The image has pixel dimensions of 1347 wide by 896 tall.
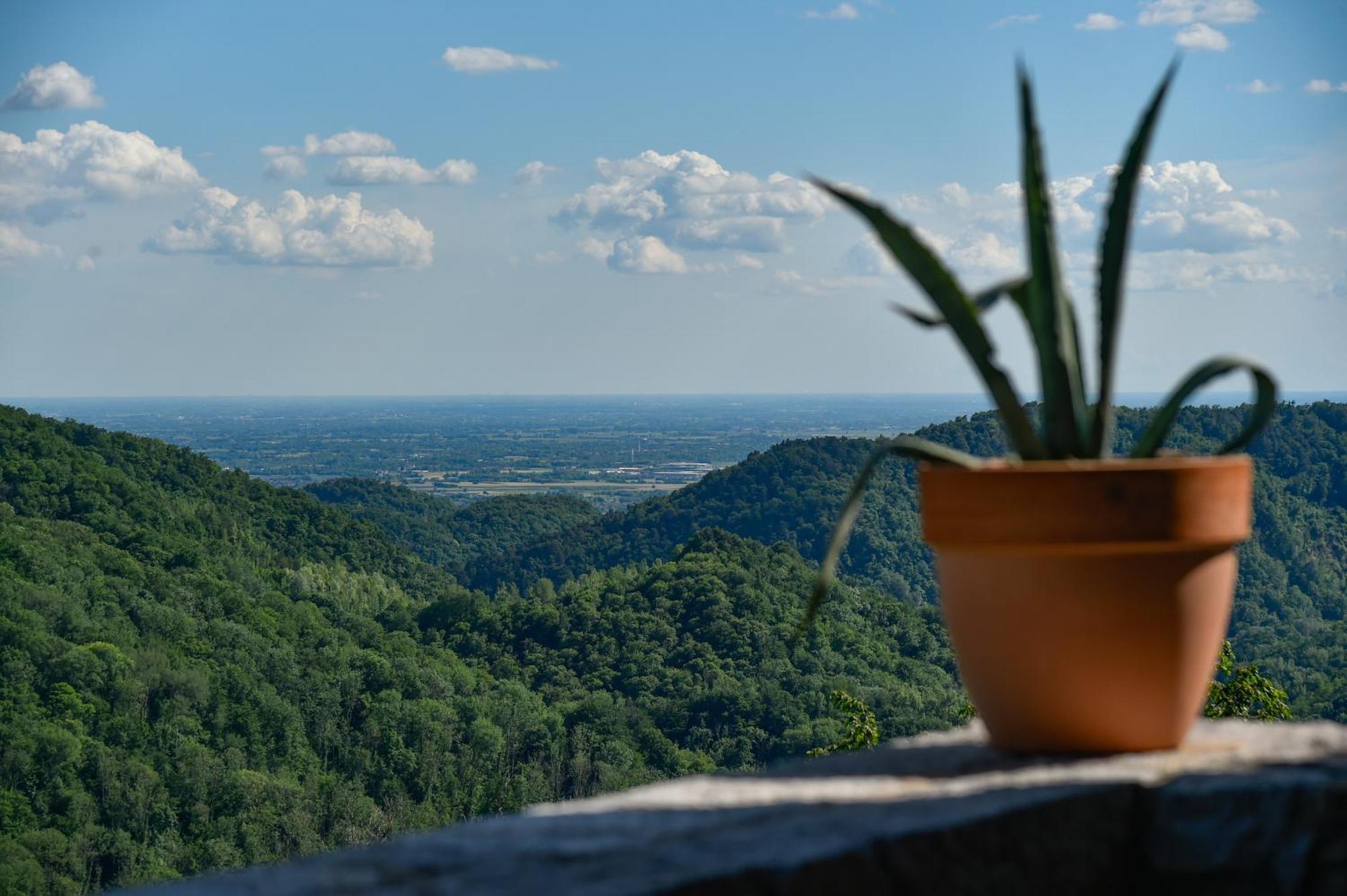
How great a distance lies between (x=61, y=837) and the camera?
3244 cm

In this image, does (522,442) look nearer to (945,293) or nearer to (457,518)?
(457,518)

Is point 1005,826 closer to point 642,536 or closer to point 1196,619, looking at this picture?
point 1196,619

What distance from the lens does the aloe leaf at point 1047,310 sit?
6.88 ft

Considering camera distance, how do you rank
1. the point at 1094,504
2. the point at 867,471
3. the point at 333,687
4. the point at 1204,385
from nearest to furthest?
the point at 1094,504
the point at 867,471
the point at 1204,385
the point at 333,687

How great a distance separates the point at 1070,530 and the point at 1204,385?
39cm

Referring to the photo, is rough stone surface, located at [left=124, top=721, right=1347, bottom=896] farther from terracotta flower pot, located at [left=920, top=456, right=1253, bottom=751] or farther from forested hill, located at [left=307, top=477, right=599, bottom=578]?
forested hill, located at [left=307, top=477, right=599, bottom=578]

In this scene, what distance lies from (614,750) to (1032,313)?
112ft

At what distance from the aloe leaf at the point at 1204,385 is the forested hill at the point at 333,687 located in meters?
26.0

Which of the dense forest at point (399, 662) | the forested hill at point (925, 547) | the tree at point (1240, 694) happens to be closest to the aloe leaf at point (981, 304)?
the tree at point (1240, 694)

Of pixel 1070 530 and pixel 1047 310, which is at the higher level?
pixel 1047 310

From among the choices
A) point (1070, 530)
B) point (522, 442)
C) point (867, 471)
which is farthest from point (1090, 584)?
point (522, 442)

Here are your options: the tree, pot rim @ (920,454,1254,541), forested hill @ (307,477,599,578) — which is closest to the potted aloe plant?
pot rim @ (920,454,1254,541)

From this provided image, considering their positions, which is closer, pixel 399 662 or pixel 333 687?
pixel 333 687

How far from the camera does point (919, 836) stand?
1496 mm
